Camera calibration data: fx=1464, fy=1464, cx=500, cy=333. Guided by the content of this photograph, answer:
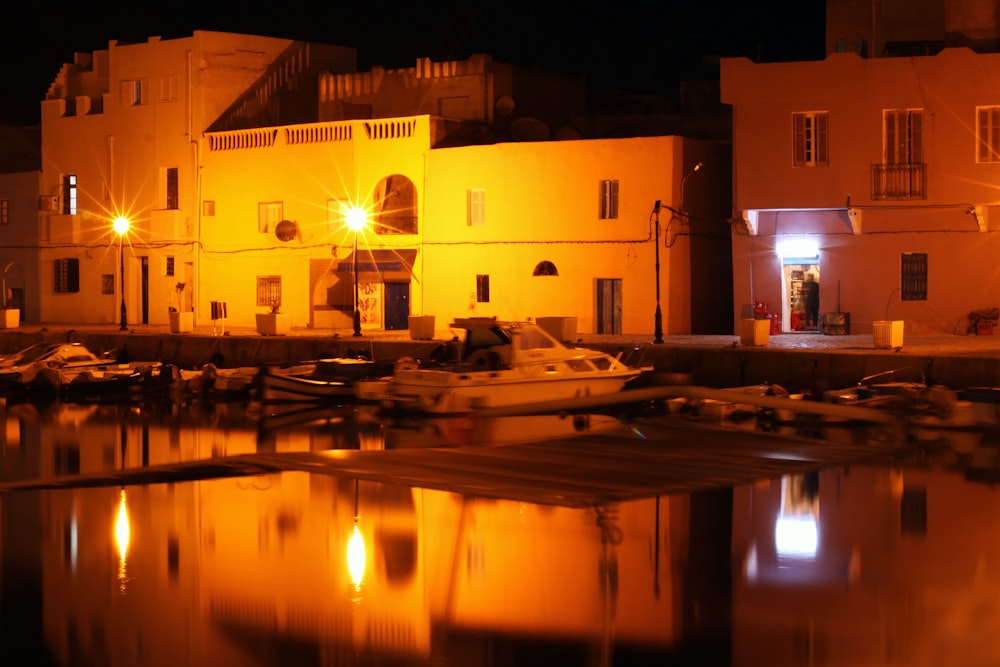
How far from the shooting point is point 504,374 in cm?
→ 2834

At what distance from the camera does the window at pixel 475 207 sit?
40.8 meters

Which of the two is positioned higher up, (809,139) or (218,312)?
(809,139)

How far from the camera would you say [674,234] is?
38344mm

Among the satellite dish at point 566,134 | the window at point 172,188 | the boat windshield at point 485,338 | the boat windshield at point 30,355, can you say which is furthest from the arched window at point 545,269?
the window at point 172,188

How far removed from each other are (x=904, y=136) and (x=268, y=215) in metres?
19.6

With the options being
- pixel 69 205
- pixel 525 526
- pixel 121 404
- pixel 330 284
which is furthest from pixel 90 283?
pixel 525 526

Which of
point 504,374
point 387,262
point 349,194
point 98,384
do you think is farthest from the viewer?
point 349,194

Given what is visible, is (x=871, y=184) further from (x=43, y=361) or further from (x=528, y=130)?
(x=43, y=361)

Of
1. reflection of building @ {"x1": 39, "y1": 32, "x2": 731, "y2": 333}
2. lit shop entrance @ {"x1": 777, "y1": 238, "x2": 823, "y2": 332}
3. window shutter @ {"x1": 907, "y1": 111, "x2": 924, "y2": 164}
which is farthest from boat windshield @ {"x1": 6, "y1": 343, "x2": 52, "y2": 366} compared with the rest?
window shutter @ {"x1": 907, "y1": 111, "x2": 924, "y2": 164}

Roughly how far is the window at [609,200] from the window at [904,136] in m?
7.20

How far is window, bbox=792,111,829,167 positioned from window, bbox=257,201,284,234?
16514 mm

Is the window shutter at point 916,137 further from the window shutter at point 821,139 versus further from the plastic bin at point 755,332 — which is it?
Answer: the plastic bin at point 755,332

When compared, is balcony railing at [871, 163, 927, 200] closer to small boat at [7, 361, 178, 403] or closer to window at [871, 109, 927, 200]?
window at [871, 109, 927, 200]

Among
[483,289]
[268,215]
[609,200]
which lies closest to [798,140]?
[609,200]
